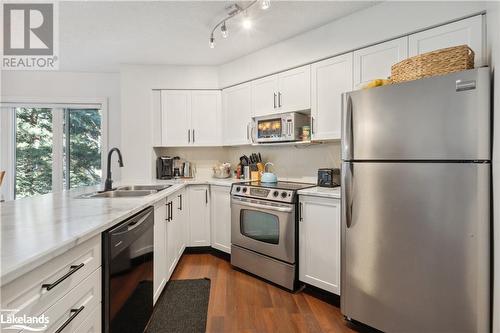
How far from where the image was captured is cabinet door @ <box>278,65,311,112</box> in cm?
259

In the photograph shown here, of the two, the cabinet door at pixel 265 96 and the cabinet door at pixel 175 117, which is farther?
the cabinet door at pixel 175 117

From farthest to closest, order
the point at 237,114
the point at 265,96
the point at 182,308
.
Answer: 1. the point at 237,114
2. the point at 265,96
3. the point at 182,308

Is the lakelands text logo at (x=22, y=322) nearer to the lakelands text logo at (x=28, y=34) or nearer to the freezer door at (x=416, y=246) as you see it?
the freezer door at (x=416, y=246)

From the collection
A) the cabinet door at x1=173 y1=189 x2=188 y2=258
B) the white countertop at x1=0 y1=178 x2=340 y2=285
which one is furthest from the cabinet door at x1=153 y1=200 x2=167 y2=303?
the cabinet door at x1=173 y1=189 x2=188 y2=258

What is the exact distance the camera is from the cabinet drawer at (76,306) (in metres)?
0.83

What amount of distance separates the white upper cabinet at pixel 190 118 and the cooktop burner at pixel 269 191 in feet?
3.40

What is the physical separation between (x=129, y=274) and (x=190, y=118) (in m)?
→ 2.46

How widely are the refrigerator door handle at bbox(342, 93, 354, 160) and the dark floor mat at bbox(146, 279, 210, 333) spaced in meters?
1.63

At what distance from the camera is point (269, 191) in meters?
2.43

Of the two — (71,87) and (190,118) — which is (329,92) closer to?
(190,118)

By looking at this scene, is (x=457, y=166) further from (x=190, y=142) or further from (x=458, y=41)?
(x=190, y=142)

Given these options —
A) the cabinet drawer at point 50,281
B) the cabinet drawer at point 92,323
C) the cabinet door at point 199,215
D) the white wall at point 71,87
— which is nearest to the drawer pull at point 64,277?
the cabinet drawer at point 50,281

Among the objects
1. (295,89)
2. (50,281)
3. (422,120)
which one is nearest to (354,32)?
(295,89)

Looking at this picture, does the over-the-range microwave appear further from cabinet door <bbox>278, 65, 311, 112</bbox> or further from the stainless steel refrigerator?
the stainless steel refrigerator
